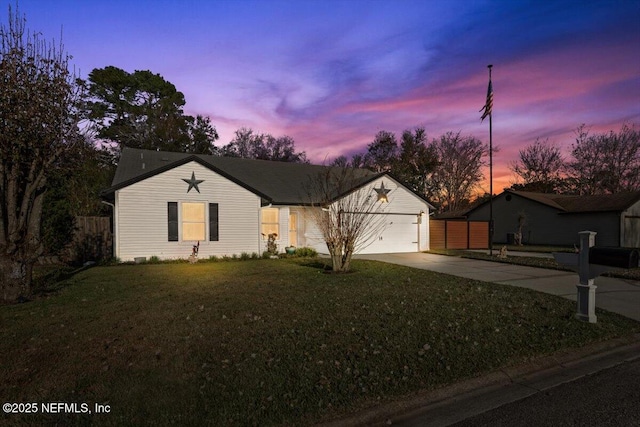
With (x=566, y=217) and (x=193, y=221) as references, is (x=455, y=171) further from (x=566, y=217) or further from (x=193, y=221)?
(x=193, y=221)

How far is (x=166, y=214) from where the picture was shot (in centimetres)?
1375

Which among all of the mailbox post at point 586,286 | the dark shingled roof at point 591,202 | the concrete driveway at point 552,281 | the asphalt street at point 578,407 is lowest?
the concrete driveway at point 552,281

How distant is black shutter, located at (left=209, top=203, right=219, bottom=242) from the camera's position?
14484 mm

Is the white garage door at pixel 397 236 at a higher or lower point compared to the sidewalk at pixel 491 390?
higher

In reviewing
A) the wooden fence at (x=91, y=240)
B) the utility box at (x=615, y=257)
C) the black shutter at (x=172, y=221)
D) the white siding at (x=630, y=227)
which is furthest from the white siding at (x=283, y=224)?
the white siding at (x=630, y=227)

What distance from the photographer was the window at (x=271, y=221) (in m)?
16.7

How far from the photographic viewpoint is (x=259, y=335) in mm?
4988

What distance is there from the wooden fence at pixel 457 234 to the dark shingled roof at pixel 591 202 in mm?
9005

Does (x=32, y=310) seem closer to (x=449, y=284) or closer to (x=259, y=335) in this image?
(x=259, y=335)

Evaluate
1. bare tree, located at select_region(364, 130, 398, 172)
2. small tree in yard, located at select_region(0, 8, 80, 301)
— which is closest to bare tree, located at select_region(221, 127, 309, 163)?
bare tree, located at select_region(364, 130, 398, 172)

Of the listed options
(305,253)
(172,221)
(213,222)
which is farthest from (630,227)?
(172,221)

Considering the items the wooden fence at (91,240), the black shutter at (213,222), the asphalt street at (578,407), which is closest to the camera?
the asphalt street at (578,407)

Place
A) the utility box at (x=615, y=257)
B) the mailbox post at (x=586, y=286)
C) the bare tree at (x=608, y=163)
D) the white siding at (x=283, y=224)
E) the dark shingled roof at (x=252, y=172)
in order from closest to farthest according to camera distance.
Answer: the utility box at (x=615, y=257) < the mailbox post at (x=586, y=286) < the dark shingled roof at (x=252, y=172) < the white siding at (x=283, y=224) < the bare tree at (x=608, y=163)

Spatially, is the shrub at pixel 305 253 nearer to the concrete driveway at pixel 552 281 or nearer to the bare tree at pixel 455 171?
the concrete driveway at pixel 552 281
